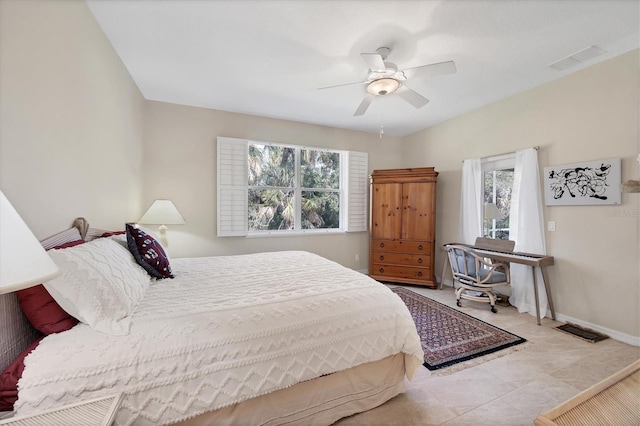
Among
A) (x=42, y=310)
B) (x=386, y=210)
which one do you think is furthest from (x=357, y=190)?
(x=42, y=310)

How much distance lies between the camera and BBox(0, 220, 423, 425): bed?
101 centimetres

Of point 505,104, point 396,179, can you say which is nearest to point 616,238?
point 505,104

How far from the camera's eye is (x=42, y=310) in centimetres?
108

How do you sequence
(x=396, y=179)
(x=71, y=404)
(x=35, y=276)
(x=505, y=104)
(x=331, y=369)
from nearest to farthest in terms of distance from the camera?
(x=35, y=276) < (x=71, y=404) < (x=331, y=369) < (x=505, y=104) < (x=396, y=179)

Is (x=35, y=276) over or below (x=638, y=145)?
below

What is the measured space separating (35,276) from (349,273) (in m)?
1.69

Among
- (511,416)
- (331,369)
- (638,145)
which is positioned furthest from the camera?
(638,145)

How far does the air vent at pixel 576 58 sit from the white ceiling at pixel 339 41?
0.07 metres

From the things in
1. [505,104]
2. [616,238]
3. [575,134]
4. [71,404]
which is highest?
[505,104]

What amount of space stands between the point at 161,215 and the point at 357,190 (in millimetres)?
3042

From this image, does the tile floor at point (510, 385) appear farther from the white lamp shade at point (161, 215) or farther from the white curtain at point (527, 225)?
the white lamp shade at point (161, 215)

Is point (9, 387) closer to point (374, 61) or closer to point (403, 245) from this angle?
point (374, 61)

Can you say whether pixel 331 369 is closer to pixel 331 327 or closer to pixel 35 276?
pixel 331 327

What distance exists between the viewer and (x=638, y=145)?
231cm
